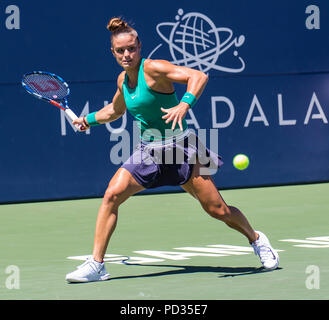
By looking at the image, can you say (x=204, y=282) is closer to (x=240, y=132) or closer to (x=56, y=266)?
(x=56, y=266)

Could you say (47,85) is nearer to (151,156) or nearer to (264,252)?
(151,156)

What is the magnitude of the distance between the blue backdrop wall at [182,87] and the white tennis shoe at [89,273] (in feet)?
17.4

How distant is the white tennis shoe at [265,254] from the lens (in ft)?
24.1

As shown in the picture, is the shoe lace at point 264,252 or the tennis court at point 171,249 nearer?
the tennis court at point 171,249

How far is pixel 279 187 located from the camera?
1341 cm

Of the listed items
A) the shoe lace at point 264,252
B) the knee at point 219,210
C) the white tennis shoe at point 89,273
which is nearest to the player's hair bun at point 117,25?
the knee at point 219,210

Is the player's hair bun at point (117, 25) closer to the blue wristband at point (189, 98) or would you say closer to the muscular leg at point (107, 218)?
the blue wristband at point (189, 98)

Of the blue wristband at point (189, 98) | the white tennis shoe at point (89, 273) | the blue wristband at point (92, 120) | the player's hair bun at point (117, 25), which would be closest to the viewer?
the blue wristband at point (189, 98)

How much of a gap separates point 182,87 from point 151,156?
5.55m

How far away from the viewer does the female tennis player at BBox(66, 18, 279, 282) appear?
282 inches

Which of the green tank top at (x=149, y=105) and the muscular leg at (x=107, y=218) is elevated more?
the green tank top at (x=149, y=105)

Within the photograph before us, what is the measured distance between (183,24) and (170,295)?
6946 mm

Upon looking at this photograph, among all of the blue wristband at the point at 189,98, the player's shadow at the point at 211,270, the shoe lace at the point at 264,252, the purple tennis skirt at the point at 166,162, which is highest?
the blue wristband at the point at 189,98
